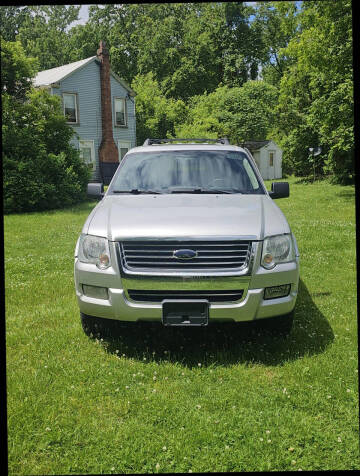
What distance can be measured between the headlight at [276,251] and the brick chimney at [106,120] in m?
21.3

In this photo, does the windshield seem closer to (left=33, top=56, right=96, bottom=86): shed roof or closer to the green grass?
the green grass

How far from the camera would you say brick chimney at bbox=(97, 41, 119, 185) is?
2483 cm

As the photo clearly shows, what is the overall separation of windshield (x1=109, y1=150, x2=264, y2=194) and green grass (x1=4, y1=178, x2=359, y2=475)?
1.48 m

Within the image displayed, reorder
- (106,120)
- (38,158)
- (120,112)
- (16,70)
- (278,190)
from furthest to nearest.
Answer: (120,112) → (106,120) → (16,70) → (38,158) → (278,190)

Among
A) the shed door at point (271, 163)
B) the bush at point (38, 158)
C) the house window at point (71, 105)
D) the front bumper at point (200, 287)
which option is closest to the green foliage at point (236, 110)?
the shed door at point (271, 163)

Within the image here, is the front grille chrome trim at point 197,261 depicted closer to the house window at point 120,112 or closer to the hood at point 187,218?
the hood at point 187,218

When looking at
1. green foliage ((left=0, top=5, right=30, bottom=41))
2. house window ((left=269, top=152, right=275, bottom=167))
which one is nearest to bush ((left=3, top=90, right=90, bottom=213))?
green foliage ((left=0, top=5, right=30, bottom=41))

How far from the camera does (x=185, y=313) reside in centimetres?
357

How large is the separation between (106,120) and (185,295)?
23.8 m

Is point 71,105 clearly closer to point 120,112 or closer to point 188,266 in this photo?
point 120,112

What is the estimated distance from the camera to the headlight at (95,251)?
12.2 ft

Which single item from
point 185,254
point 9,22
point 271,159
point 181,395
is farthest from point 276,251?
point 271,159

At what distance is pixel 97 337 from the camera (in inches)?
171

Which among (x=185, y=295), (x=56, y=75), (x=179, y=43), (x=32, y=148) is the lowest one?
(x=185, y=295)
